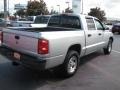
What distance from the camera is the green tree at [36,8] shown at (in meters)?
60.3

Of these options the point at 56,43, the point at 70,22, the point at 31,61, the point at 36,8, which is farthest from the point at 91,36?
the point at 36,8

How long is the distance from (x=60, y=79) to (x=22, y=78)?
1077 mm

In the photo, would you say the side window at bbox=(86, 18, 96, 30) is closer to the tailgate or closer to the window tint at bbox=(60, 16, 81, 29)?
the window tint at bbox=(60, 16, 81, 29)

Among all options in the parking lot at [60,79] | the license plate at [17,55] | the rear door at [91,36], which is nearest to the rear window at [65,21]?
the rear door at [91,36]

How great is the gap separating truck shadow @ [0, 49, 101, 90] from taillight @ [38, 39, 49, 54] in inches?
38.4

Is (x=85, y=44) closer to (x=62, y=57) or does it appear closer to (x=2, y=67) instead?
(x=62, y=57)

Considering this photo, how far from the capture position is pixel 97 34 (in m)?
A: 8.74

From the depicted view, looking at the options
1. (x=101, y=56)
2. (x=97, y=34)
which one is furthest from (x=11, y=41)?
(x=101, y=56)

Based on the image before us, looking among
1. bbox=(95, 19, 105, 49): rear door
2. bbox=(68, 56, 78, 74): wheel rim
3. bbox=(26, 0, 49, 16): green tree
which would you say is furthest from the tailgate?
bbox=(26, 0, 49, 16): green tree

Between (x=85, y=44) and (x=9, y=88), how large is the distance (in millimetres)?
3017

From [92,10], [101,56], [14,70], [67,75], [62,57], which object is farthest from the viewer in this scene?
[92,10]

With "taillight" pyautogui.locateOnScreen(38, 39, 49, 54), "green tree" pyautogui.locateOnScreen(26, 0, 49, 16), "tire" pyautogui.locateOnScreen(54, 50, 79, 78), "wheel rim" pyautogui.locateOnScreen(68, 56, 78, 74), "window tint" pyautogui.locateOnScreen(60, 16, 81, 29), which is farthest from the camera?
"green tree" pyautogui.locateOnScreen(26, 0, 49, 16)

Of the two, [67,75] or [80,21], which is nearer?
[67,75]

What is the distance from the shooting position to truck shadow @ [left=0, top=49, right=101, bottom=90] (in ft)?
19.7
